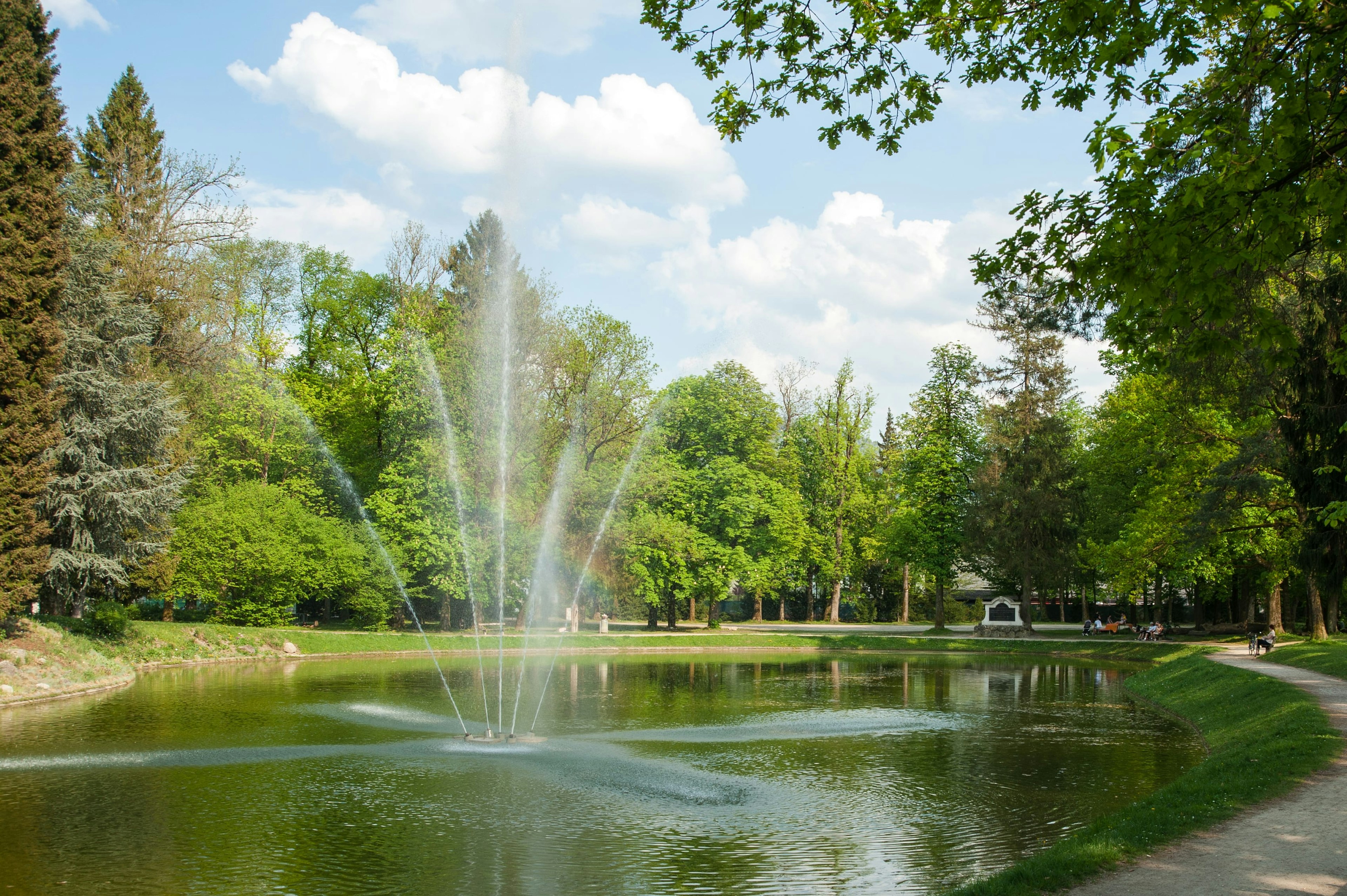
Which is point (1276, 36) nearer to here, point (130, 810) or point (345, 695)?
point (130, 810)

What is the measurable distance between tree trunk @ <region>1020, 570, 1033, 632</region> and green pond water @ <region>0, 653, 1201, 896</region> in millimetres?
23190

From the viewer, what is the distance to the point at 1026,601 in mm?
49312

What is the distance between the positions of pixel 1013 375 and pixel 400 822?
45.2m

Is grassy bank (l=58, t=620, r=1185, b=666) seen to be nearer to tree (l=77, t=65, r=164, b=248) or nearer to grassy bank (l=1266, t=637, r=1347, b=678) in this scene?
grassy bank (l=1266, t=637, r=1347, b=678)

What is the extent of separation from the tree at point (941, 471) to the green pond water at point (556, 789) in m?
26.5

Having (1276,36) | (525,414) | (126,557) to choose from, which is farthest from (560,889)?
(525,414)

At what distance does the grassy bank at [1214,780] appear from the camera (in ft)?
27.7

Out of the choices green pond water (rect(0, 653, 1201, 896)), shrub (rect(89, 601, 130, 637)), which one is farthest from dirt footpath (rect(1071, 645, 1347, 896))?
shrub (rect(89, 601, 130, 637))

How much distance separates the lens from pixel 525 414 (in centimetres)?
4475

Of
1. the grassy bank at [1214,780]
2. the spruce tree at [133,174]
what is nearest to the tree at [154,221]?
the spruce tree at [133,174]

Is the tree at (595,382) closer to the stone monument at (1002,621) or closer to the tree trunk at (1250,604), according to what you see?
the stone monument at (1002,621)

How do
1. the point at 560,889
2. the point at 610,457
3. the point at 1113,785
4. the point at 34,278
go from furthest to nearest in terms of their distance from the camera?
the point at 610,457 < the point at 34,278 < the point at 1113,785 < the point at 560,889

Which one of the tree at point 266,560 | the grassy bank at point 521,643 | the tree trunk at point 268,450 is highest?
the tree trunk at point 268,450

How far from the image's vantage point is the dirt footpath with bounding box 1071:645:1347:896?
A: 7.81 metres
